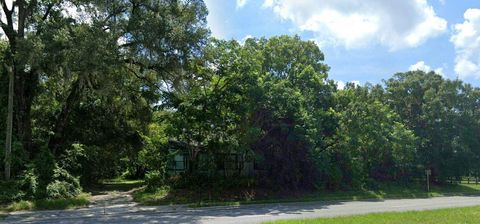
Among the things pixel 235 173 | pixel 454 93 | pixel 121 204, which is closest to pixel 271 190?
pixel 235 173

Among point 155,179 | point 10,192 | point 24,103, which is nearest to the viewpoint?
point 10,192

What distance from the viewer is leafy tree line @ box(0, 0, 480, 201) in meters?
20.9

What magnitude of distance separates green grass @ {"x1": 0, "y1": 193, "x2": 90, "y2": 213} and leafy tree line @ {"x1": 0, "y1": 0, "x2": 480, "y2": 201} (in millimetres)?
868

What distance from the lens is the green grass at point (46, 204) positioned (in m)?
→ 19.3

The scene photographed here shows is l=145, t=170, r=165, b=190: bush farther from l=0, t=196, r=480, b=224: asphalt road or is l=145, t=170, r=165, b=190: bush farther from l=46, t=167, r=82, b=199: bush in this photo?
l=0, t=196, r=480, b=224: asphalt road

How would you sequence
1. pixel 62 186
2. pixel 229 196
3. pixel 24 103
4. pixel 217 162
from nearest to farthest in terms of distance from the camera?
pixel 62 186, pixel 24 103, pixel 229 196, pixel 217 162

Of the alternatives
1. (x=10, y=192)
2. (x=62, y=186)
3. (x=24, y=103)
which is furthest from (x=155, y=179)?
(x=10, y=192)

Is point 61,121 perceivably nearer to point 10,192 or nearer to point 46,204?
point 10,192

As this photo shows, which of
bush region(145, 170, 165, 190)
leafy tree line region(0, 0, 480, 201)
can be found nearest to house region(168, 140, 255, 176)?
leafy tree line region(0, 0, 480, 201)

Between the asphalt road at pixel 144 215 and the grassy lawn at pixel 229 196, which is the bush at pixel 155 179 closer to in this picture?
the grassy lawn at pixel 229 196

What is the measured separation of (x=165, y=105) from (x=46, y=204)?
31.3ft

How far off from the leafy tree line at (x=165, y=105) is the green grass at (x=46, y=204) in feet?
2.85

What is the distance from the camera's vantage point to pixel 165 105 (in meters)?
27.6

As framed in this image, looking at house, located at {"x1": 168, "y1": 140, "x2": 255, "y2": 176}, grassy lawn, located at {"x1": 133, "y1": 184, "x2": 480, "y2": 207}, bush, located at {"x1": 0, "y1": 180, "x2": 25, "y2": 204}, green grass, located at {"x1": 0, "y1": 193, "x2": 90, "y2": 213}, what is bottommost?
grassy lawn, located at {"x1": 133, "y1": 184, "x2": 480, "y2": 207}
